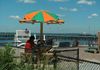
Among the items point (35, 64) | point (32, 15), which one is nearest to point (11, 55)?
point (35, 64)

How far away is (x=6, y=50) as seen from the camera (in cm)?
653

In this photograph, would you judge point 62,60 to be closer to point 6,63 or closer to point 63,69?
point 63,69

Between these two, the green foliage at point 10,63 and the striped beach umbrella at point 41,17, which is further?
the striped beach umbrella at point 41,17

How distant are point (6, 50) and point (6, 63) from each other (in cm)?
26

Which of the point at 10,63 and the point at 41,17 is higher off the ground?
the point at 41,17

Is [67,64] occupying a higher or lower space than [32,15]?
lower

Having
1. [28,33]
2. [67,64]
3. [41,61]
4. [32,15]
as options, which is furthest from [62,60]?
[28,33]

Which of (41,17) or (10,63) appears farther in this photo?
(41,17)

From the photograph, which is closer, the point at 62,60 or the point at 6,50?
the point at 6,50

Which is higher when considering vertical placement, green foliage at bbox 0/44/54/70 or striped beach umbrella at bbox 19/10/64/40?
striped beach umbrella at bbox 19/10/64/40

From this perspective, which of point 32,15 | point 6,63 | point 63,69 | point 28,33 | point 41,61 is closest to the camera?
point 6,63

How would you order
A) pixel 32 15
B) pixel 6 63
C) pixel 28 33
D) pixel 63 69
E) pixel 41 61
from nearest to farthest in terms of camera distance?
pixel 6 63 < pixel 41 61 < pixel 63 69 < pixel 32 15 < pixel 28 33

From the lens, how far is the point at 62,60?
749 centimetres

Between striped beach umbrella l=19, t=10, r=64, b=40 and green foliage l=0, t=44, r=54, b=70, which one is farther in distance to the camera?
striped beach umbrella l=19, t=10, r=64, b=40
